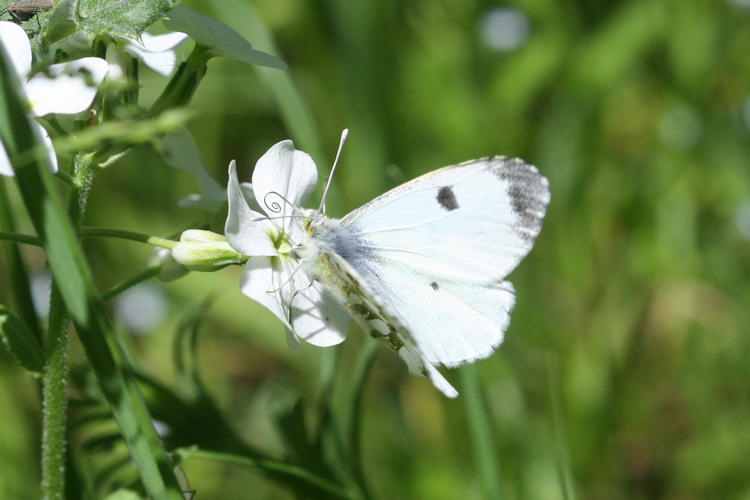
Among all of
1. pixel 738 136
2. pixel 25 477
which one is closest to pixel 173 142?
pixel 25 477

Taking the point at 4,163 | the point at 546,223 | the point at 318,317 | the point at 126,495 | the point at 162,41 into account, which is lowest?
the point at 546,223

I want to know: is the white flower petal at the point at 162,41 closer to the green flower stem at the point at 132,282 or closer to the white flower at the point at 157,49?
the white flower at the point at 157,49

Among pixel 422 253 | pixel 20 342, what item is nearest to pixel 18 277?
pixel 20 342

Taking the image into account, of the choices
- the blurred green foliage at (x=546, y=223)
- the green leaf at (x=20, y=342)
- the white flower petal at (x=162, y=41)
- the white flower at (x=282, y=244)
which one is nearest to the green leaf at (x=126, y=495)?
the green leaf at (x=20, y=342)

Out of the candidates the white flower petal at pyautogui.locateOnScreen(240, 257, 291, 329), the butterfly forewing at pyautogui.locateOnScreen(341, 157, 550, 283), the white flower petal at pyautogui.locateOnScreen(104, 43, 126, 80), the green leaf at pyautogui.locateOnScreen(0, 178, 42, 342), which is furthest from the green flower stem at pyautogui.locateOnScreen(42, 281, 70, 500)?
the butterfly forewing at pyautogui.locateOnScreen(341, 157, 550, 283)

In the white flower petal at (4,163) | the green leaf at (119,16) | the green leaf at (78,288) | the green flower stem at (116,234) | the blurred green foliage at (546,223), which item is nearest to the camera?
the green leaf at (78,288)

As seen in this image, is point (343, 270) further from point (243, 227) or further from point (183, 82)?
point (183, 82)

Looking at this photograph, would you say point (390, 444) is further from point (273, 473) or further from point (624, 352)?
point (273, 473)
